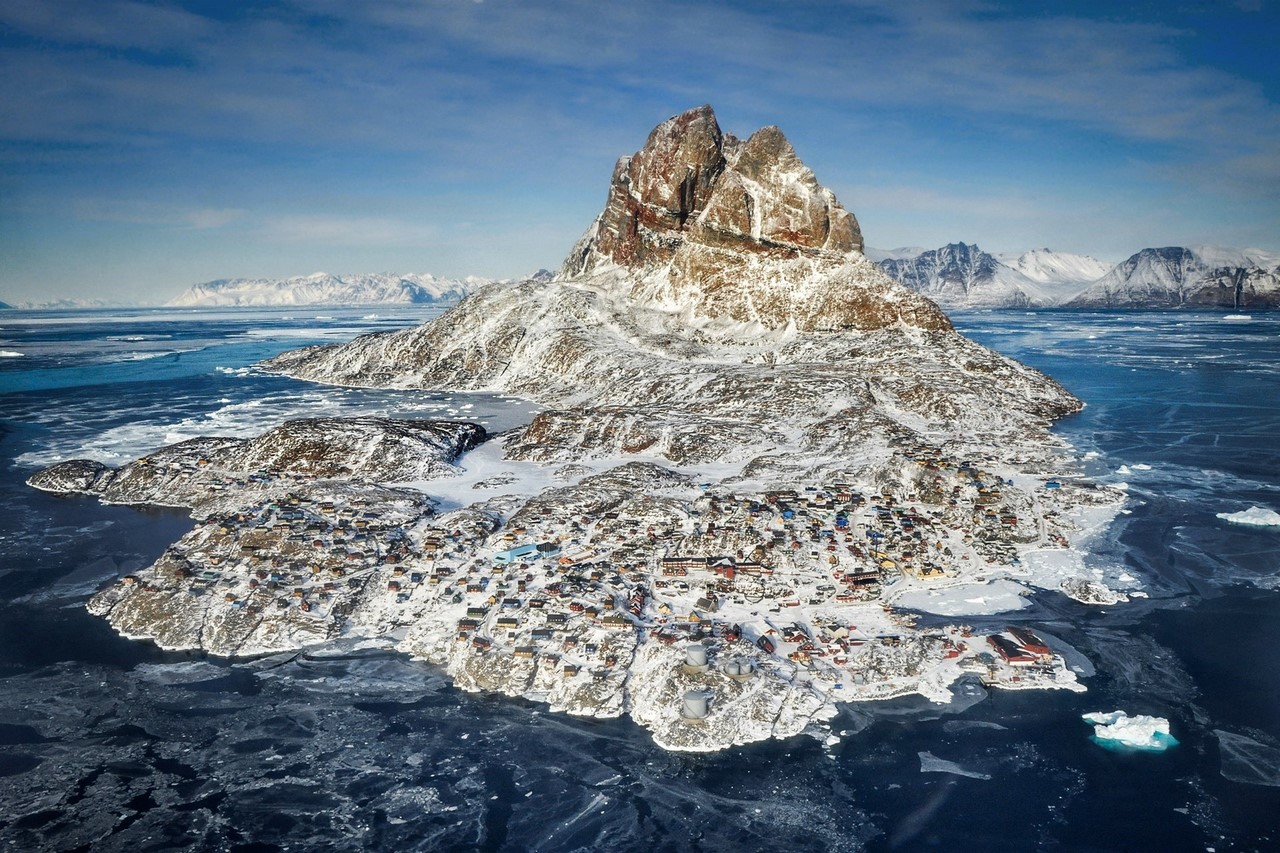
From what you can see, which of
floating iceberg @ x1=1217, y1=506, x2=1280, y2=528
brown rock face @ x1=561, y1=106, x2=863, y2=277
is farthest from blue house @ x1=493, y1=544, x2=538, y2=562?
brown rock face @ x1=561, y1=106, x2=863, y2=277

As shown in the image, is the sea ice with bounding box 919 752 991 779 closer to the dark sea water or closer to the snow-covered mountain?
the dark sea water

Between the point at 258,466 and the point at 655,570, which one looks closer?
the point at 655,570

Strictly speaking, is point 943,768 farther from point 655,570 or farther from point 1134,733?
point 655,570

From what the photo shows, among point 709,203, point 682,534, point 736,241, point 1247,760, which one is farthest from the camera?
point 709,203

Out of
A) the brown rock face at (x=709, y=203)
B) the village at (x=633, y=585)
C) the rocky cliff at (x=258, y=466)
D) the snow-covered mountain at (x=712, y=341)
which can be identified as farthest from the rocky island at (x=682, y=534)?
the brown rock face at (x=709, y=203)

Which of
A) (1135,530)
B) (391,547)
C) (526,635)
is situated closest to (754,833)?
(526,635)

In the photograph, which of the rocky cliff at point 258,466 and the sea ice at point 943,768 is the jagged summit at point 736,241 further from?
the sea ice at point 943,768

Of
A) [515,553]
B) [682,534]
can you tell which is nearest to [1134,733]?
[682,534]

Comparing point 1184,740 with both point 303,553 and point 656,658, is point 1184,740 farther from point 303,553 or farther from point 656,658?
point 303,553
